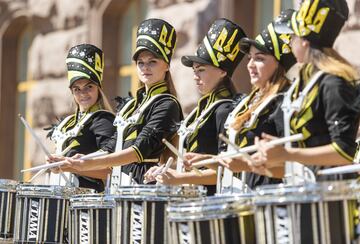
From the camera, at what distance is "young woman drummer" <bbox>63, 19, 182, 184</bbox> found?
8.29m

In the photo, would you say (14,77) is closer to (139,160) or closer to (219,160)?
(139,160)

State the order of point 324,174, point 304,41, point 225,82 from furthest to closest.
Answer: point 225,82, point 304,41, point 324,174

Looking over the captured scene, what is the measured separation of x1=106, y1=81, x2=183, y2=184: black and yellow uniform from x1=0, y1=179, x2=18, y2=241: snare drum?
1026mm

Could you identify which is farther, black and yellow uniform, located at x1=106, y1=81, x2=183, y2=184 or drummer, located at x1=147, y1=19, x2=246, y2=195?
black and yellow uniform, located at x1=106, y1=81, x2=183, y2=184

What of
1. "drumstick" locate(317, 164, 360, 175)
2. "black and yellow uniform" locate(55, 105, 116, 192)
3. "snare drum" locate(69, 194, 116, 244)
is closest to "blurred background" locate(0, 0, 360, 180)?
"black and yellow uniform" locate(55, 105, 116, 192)

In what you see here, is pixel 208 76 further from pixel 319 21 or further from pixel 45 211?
pixel 319 21

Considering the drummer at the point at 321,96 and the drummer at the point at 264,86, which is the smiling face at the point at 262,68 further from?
the drummer at the point at 321,96

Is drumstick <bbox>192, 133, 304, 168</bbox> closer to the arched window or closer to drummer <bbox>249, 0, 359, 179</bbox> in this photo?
drummer <bbox>249, 0, 359, 179</bbox>

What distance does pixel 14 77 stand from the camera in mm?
16156

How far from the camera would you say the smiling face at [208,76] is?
805 cm

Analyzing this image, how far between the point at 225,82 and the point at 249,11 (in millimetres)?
4314

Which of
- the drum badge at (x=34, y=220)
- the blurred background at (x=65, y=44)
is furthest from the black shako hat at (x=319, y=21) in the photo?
the blurred background at (x=65, y=44)

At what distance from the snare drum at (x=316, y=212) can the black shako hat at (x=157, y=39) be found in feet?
9.13

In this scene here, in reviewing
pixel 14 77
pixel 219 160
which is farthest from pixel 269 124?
pixel 14 77
